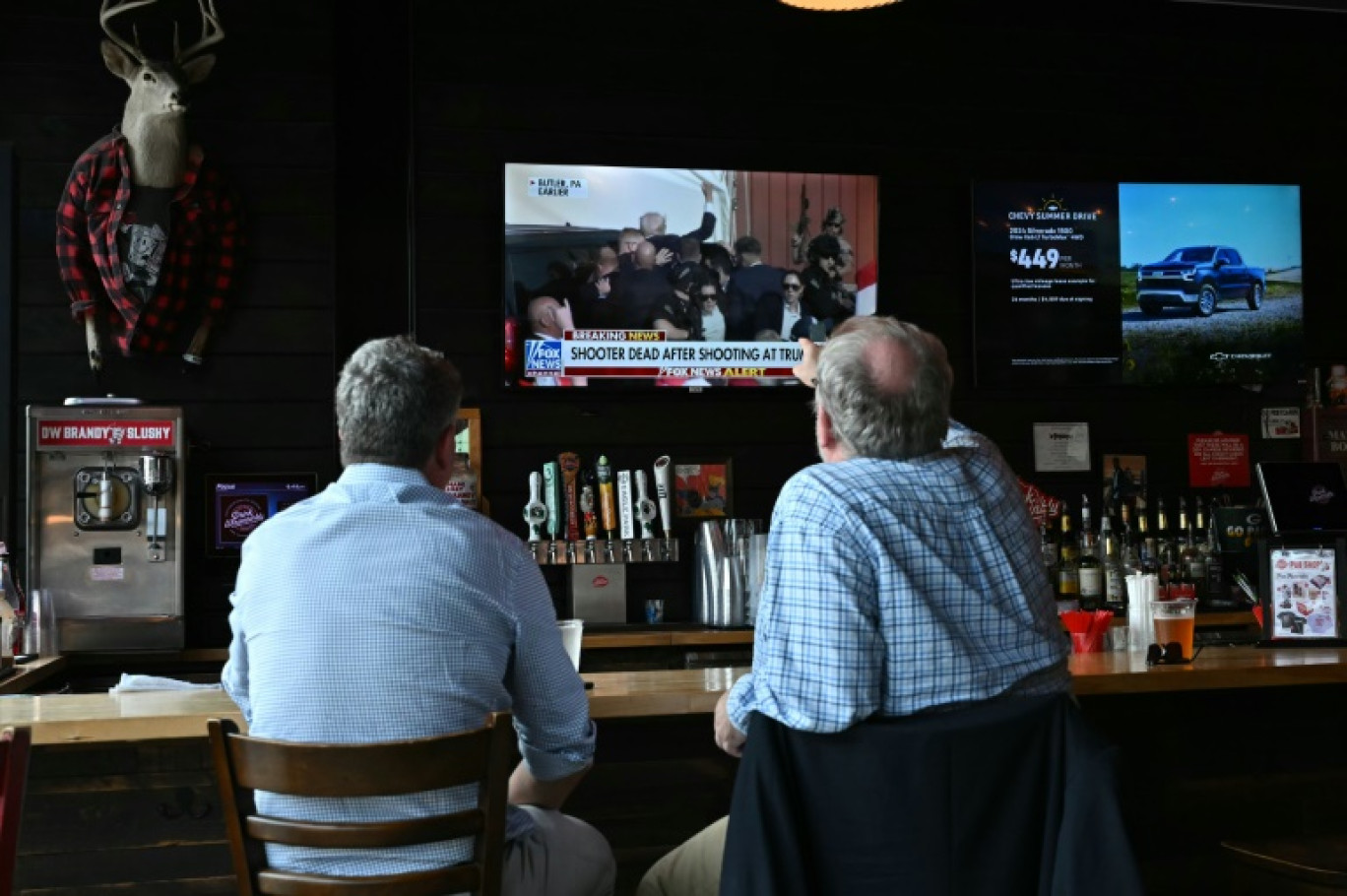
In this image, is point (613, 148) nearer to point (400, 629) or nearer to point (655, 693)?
point (655, 693)

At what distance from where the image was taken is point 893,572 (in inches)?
79.5

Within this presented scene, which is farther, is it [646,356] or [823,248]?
[823,248]

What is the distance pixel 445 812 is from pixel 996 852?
0.73m

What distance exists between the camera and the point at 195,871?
2.80 m

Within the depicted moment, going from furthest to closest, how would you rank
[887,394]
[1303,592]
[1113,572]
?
[1113,572] → [1303,592] → [887,394]

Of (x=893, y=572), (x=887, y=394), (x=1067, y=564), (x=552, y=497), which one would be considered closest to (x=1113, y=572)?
(x=1067, y=564)

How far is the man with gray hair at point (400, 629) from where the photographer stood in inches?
80.0

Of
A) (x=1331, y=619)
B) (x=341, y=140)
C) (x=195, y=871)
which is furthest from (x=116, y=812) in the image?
(x=341, y=140)

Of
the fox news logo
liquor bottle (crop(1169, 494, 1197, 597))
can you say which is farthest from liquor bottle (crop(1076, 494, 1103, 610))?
the fox news logo

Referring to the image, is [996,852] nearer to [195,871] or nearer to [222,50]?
[195,871]

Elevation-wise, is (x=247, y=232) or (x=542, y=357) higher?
(x=247, y=232)

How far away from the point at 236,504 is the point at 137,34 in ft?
5.15

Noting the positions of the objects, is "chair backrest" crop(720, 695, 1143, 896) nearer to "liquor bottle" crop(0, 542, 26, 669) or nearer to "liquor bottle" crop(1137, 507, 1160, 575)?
"liquor bottle" crop(0, 542, 26, 669)

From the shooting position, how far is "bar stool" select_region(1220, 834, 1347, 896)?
8.45ft
